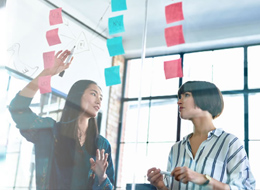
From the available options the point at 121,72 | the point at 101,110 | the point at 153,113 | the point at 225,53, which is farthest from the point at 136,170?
the point at 225,53

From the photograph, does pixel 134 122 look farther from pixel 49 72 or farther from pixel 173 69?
pixel 49 72

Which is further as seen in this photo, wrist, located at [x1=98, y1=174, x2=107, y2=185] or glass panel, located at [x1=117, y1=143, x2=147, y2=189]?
wrist, located at [x1=98, y1=174, x2=107, y2=185]

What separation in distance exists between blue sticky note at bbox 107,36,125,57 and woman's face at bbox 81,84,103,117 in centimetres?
19

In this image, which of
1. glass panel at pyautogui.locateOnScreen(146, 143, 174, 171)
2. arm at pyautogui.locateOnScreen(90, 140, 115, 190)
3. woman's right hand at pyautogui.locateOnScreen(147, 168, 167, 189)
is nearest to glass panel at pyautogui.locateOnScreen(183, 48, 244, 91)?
→ glass panel at pyautogui.locateOnScreen(146, 143, 174, 171)

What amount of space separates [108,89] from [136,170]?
41 centimetres

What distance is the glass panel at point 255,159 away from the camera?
1.19 meters

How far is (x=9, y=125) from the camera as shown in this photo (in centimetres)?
184

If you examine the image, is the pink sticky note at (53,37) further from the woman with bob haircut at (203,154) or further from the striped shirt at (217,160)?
the striped shirt at (217,160)

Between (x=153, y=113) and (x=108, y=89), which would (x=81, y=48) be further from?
(x=153, y=113)

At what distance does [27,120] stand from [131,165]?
2.11 ft

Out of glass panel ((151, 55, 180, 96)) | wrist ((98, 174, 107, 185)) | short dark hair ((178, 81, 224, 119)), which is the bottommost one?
wrist ((98, 174, 107, 185))

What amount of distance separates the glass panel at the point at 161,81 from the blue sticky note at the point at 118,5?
1.13 feet

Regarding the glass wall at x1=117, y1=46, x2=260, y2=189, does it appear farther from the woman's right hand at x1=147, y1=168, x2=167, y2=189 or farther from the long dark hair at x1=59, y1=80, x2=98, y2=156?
the long dark hair at x1=59, y1=80, x2=98, y2=156

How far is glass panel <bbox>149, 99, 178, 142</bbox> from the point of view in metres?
1.40
